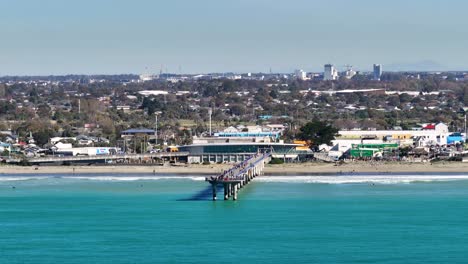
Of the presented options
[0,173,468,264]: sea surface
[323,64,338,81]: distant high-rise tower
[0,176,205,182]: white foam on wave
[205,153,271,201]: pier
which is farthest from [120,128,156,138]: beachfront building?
[323,64,338,81]: distant high-rise tower

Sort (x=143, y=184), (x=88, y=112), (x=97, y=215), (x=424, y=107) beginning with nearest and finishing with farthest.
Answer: (x=97, y=215)
(x=143, y=184)
(x=88, y=112)
(x=424, y=107)

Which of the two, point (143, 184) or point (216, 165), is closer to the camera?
point (143, 184)

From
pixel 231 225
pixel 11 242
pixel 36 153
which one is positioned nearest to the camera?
pixel 11 242

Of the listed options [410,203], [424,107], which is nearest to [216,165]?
[410,203]

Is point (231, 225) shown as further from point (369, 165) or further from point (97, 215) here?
point (369, 165)

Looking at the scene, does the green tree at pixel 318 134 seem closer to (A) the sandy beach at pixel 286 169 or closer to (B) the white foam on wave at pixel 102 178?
(A) the sandy beach at pixel 286 169

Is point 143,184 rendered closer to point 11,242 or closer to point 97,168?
point 97,168
